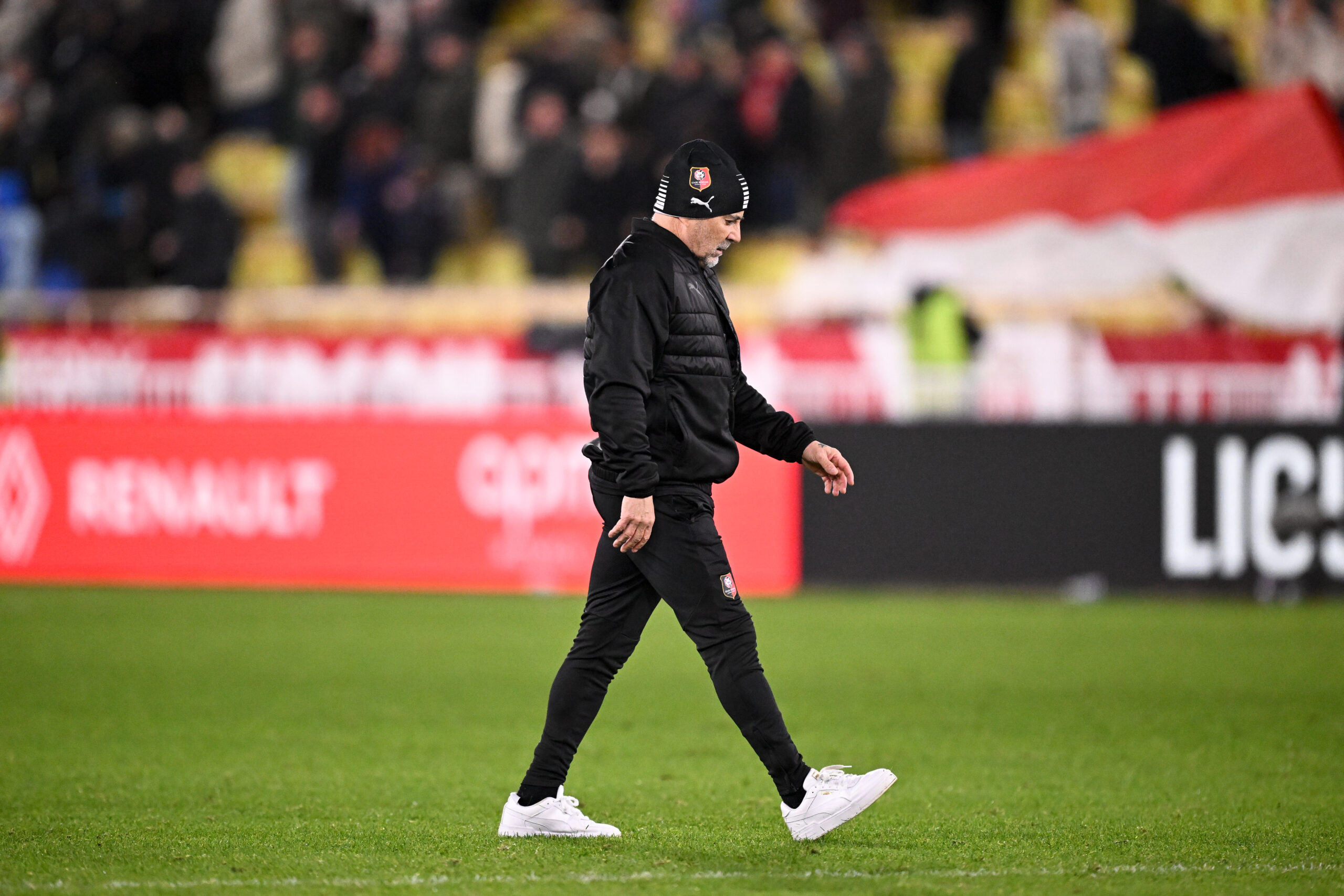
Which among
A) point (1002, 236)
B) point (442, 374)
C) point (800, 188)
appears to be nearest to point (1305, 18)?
point (1002, 236)

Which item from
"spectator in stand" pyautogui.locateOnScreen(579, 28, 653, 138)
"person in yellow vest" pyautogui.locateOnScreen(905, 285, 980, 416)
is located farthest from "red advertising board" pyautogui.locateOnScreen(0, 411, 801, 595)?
"spectator in stand" pyautogui.locateOnScreen(579, 28, 653, 138)

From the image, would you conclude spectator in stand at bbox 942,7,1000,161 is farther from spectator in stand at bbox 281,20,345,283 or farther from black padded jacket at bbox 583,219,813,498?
black padded jacket at bbox 583,219,813,498

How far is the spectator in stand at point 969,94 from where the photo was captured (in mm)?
18859

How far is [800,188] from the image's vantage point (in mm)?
18625

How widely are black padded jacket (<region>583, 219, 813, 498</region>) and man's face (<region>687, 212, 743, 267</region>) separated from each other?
0.03 meters

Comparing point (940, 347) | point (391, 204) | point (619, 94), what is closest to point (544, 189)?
point (619, 94)

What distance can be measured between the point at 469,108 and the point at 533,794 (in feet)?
49.0

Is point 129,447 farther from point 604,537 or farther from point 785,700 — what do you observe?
point 604,537

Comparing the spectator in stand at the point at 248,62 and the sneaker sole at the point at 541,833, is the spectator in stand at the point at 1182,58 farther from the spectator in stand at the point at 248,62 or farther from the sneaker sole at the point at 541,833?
the sneaker sole at the point at 541,833

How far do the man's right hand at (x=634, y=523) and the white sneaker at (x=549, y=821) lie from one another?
942 millimetres

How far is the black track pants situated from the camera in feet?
18.0

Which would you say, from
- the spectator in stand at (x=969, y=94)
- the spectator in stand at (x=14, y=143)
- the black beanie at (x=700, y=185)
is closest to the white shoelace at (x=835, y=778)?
the black beanie at (x=700, y=185)

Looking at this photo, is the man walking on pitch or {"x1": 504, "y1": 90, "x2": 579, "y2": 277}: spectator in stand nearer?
the man walking on pitch

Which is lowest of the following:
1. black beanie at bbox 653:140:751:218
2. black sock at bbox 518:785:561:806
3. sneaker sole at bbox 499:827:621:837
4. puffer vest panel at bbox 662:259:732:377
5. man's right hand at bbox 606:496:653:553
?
sneaker sole at bbox 499:827:621:837
